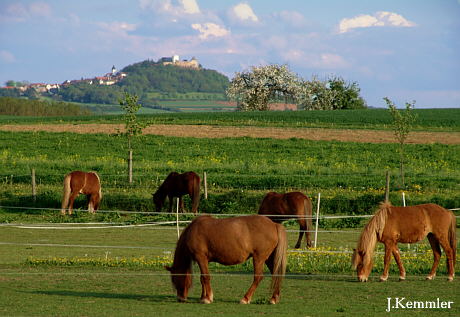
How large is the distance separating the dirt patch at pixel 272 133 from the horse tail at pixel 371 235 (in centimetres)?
3545

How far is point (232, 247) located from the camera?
1059 centimetres

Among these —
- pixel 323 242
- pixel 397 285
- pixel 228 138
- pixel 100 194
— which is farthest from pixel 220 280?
pixel 228 138

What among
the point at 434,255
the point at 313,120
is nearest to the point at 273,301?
the point at 434,255

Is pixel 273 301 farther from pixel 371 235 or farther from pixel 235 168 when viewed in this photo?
pixel 235 168

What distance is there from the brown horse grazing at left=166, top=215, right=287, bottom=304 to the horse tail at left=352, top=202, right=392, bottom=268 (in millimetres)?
2401

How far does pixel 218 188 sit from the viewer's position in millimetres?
29109

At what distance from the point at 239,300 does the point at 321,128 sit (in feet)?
155

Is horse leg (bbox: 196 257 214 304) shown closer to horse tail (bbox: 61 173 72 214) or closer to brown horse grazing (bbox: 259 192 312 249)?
brown horse grazing (bbox: 259 192 312 249)

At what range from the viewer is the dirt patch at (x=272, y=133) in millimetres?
49438

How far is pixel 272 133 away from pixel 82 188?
96.4 feet

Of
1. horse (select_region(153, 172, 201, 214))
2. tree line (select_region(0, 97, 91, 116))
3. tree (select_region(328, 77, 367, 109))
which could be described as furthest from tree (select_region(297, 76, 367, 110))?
horse (select_region(153, 172, 201, 214))

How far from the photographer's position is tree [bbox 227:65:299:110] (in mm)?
90875

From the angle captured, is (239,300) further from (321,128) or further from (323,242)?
(321,128)

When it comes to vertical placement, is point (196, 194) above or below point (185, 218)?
→ above
